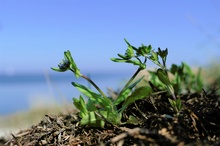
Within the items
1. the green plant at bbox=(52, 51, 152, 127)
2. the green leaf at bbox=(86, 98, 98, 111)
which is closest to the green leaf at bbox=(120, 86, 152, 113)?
the green plant at bbox=(52, 51, 152, 127)

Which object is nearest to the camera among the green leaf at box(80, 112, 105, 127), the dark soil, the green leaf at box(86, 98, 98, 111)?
the dark soil

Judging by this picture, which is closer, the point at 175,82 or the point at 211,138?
the point at 211,138

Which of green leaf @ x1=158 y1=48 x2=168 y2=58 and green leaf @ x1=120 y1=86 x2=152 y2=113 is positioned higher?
green leaf @ x1=158 y1=48 x2=168 y2=58

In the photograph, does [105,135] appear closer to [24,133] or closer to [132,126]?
[132,126]

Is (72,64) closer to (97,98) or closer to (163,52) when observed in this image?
(97,98)

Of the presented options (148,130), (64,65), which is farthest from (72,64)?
(148,130)

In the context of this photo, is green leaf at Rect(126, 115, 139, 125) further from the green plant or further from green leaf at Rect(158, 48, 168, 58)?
green leaf at Rect(158, 48, 168, 58)

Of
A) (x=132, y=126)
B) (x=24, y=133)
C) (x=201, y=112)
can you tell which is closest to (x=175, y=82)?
(x=201, y=112)

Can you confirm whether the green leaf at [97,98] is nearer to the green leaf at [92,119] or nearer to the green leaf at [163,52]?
the green leaf at [92,119]
